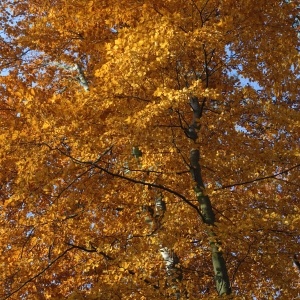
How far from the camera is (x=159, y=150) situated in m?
4.78

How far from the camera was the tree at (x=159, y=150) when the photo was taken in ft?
12.5

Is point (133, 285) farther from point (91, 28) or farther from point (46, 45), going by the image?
point (46, 45)

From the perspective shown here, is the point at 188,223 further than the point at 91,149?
Yes

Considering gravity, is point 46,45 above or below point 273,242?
above

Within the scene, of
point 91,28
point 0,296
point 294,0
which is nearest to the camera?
point 0,296

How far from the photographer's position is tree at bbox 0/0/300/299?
3.80m

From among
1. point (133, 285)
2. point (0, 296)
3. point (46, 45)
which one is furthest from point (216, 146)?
point (46, 45)

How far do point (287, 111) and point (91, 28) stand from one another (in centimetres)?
369

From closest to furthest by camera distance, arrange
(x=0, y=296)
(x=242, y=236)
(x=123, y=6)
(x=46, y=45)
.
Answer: (x=242, y=236) < (x=0, y=296) < (x=123, y=6) < (x=46, y=45)

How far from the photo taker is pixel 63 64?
823 centimetres

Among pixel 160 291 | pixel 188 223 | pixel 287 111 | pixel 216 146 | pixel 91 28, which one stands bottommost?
pixel 160 291

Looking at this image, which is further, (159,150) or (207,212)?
(159,150)

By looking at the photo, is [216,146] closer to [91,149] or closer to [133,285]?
[91,149]

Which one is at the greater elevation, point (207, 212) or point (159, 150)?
point (159, 150)
